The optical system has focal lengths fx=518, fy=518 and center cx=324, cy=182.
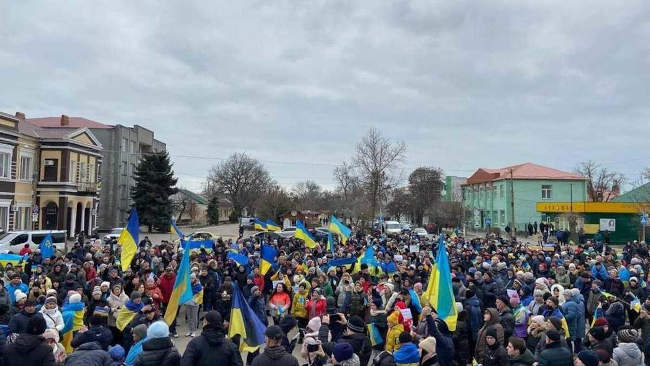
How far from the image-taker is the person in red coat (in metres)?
9.91

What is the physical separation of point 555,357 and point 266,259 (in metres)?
10.3

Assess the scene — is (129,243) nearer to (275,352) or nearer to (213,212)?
(275,352)

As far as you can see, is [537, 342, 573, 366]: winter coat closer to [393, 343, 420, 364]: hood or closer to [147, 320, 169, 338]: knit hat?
[393, 343, 420, 364]: hood

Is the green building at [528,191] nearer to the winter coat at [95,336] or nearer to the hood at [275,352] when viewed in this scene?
the winter coat at [95,336]

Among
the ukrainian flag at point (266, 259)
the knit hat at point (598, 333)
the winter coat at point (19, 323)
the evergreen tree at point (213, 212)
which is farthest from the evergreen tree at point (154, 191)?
the knit hat at point (598, 333)

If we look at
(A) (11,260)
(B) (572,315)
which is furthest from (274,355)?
(A) (11,260)

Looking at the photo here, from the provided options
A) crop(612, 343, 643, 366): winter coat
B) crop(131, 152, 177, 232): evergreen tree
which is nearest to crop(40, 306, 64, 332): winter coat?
crop(612, 343, 643, 366): winter coat

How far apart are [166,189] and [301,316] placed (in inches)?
1943

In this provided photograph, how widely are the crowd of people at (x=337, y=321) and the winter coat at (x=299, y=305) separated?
0.07ft

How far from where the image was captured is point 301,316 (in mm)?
10625

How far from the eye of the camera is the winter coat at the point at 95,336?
6487 millimetres

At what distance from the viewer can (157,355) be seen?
17.8ft

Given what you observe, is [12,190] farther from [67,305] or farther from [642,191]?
[642,191]

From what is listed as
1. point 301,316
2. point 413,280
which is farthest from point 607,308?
point 301,316
